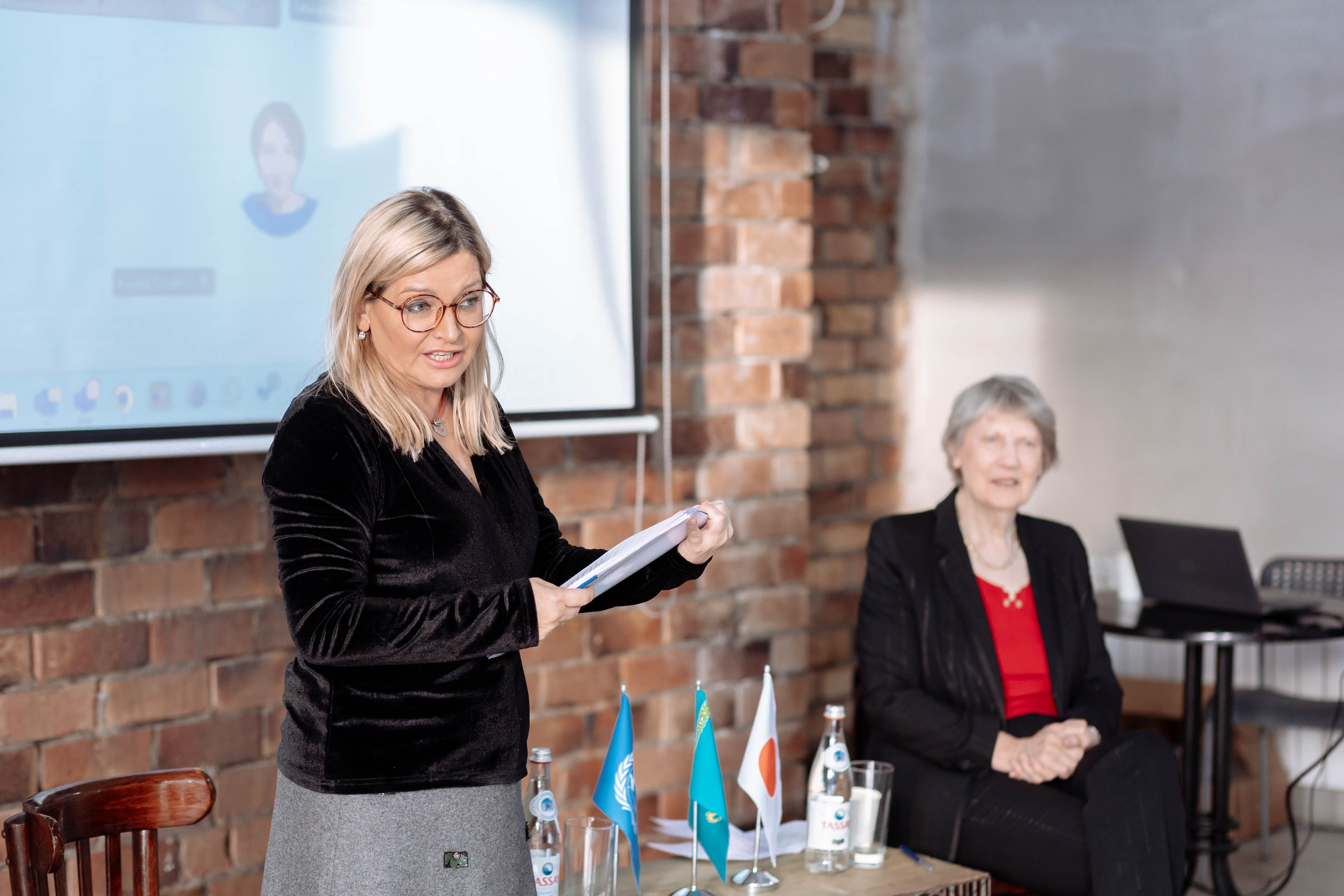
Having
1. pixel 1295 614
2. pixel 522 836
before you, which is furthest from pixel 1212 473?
pixel 522 836

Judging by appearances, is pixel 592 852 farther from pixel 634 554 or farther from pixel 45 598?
pixel 45 598

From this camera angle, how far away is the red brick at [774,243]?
281 cm

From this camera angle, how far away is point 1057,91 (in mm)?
3863

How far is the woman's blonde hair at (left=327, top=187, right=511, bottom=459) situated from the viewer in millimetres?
1524

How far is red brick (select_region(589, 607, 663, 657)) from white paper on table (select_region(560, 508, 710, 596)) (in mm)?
989

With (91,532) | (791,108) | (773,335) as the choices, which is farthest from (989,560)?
(91,532)

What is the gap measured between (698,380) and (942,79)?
5.65 feet

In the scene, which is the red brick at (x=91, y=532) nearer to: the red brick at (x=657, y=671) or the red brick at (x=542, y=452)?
the red brick at (x=542, y=452)

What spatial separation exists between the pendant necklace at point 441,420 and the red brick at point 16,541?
798 mm

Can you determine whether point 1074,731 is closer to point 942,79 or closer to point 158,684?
point 158,684

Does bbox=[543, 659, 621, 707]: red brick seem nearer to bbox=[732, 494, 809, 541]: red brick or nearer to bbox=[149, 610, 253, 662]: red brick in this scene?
bbox=[732, 494, 809, 541]: red brick

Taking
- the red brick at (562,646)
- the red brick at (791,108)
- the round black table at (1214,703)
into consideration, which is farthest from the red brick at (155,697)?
the round black table at (1214,703)

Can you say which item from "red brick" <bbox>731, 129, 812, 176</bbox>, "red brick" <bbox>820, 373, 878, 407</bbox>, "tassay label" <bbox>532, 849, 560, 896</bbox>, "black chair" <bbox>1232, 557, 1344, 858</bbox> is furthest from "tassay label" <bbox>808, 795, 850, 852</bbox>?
"red brick" <bbox>820, 373, 878, 407</bbox>

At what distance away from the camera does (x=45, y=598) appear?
2.10 m
